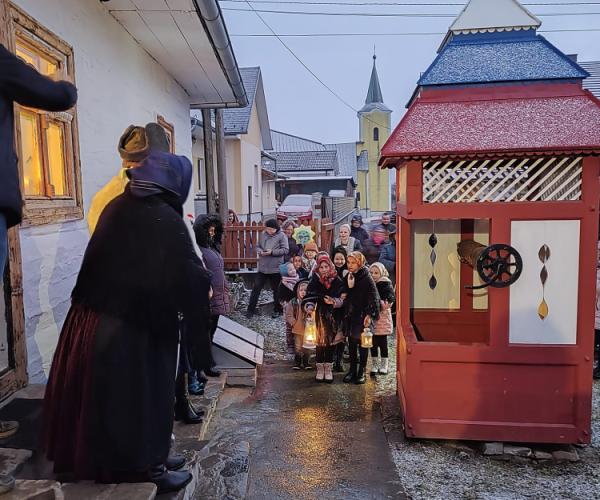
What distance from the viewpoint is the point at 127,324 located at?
80.4 inches

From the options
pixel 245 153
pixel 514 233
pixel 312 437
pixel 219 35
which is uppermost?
pixel 245 153

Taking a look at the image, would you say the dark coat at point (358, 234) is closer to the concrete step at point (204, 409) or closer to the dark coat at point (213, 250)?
the dark coat at point (213, 250)

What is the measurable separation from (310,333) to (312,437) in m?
1.56

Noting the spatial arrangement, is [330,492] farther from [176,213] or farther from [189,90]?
[189,90]

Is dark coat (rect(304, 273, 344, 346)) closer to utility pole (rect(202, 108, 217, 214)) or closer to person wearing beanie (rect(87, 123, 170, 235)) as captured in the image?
person wearing beanie (rect(87, 123, 170, 235))

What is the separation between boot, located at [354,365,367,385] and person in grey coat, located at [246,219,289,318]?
124 inches

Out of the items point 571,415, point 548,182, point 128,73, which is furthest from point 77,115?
point 571,415

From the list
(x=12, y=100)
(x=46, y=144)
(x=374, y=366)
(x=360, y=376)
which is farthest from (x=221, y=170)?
(x=12, y=100)

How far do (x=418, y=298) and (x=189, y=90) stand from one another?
15.8 ft

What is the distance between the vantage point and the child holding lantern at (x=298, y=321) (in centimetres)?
612

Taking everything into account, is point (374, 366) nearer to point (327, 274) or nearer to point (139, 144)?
point (327, 274)

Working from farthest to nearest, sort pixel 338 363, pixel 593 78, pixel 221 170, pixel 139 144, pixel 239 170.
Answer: pixel 239 170 → pixel 593 78 → pixel 221 170 → pixel 338 363 → pixel 139 144

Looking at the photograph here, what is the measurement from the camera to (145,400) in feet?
6.77

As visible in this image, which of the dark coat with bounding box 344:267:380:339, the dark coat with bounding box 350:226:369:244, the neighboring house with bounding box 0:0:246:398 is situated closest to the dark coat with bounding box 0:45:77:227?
the neighboring house with bounding box 0:0:246:398
